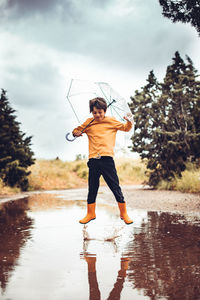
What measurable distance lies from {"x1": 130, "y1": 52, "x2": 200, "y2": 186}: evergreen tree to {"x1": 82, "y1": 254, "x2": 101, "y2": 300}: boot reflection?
12843 millimetres

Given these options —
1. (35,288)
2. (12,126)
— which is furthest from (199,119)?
(35,288)

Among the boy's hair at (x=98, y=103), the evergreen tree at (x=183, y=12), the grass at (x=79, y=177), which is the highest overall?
the evergreen tree at (x=183, y=12)

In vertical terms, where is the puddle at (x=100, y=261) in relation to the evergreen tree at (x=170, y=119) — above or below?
below

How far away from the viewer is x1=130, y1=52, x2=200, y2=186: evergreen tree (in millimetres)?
16578

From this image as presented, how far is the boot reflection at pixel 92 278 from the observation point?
9.11 feet

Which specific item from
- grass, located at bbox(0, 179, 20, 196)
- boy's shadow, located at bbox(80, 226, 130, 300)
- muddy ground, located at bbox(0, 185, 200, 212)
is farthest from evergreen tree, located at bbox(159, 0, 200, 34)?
grass, located at bbox(0, 179, 20, 196)

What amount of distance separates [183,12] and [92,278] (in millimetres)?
9219

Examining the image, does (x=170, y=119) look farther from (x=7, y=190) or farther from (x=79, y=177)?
(x=79, y=177)

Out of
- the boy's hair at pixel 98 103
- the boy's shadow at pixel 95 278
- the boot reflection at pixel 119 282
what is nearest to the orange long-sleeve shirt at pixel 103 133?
the boy's hair at pixel 98 103

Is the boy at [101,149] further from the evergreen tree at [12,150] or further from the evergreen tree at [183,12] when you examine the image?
the evergreen tree at [12,150]

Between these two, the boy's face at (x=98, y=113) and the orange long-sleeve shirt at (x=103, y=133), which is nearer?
the orange long-sleeve shirt at (x=103, y=133)

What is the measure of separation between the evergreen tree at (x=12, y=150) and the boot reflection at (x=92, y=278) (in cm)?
1296

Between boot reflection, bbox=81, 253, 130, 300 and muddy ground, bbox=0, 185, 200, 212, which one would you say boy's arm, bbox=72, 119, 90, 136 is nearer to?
boot reflection, bbox=81, 253, 130, 300

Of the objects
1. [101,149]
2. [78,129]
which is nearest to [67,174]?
[78,129]
